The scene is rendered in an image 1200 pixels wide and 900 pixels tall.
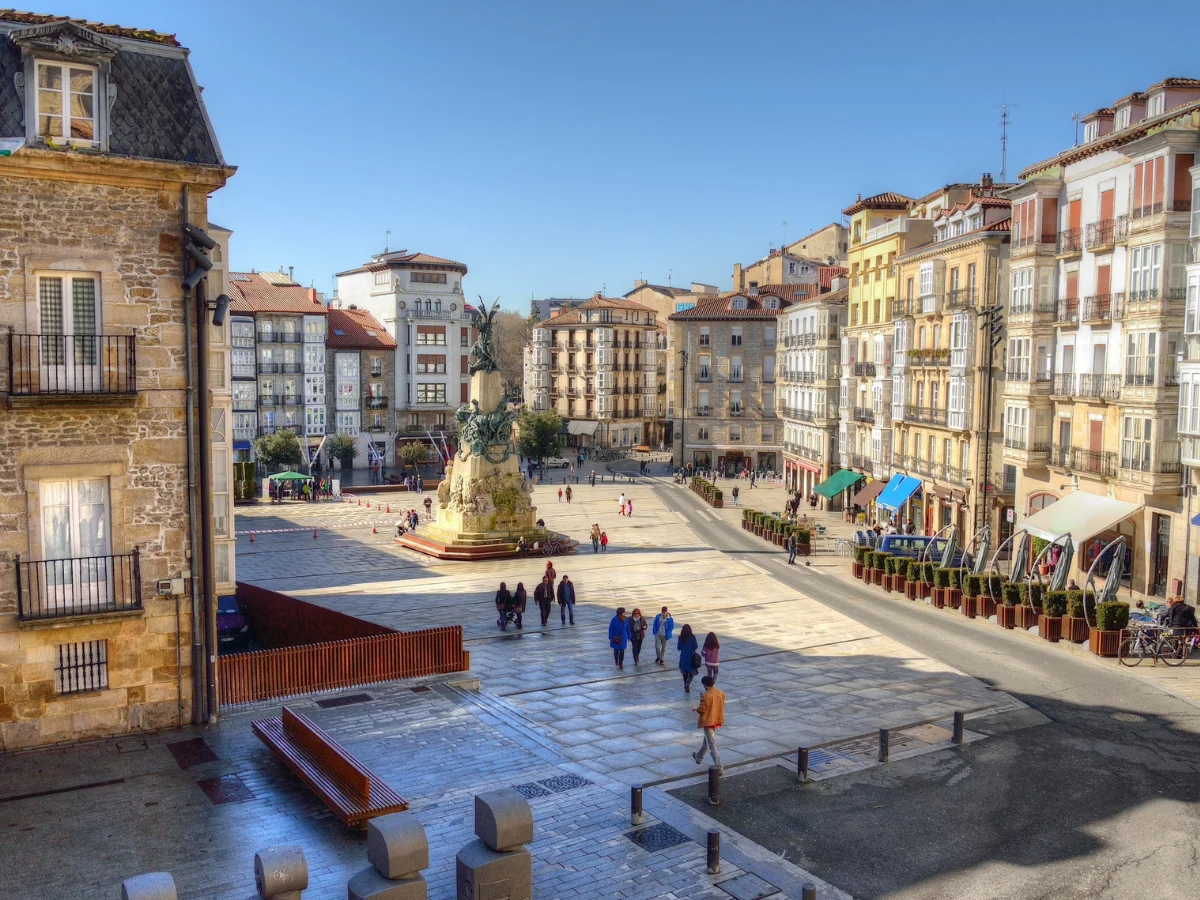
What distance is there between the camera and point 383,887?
10188 mm

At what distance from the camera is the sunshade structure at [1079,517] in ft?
101

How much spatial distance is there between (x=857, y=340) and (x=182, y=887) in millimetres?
50651

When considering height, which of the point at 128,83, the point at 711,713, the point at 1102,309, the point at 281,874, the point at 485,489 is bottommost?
the point at 711,713

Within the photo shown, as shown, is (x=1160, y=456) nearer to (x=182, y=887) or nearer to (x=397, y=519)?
(x=182, y=887)

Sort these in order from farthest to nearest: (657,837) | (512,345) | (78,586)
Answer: (512,345) < (78,586) < (657,837)

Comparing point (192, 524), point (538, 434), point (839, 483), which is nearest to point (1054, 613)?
point (192, 524)

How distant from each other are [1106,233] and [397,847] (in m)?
30.1

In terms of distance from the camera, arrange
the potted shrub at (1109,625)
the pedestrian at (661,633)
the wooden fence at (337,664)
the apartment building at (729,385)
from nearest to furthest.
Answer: the wooden fence at (337,664)
the pedestrian at (661,633)
the potted shrub at (1109,625)
the apartment building at (729,385)

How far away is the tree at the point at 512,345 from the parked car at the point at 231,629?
109 metres

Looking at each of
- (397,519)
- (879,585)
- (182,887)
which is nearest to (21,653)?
(182,887)

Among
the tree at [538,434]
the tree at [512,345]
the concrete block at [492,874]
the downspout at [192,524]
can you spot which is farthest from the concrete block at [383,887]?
the tree at [512,345]

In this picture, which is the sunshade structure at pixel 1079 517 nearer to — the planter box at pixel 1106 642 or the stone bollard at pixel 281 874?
the planter box at pixel 1106 642

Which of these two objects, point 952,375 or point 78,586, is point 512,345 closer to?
point 952,375

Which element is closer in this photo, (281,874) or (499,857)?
(281,874)
